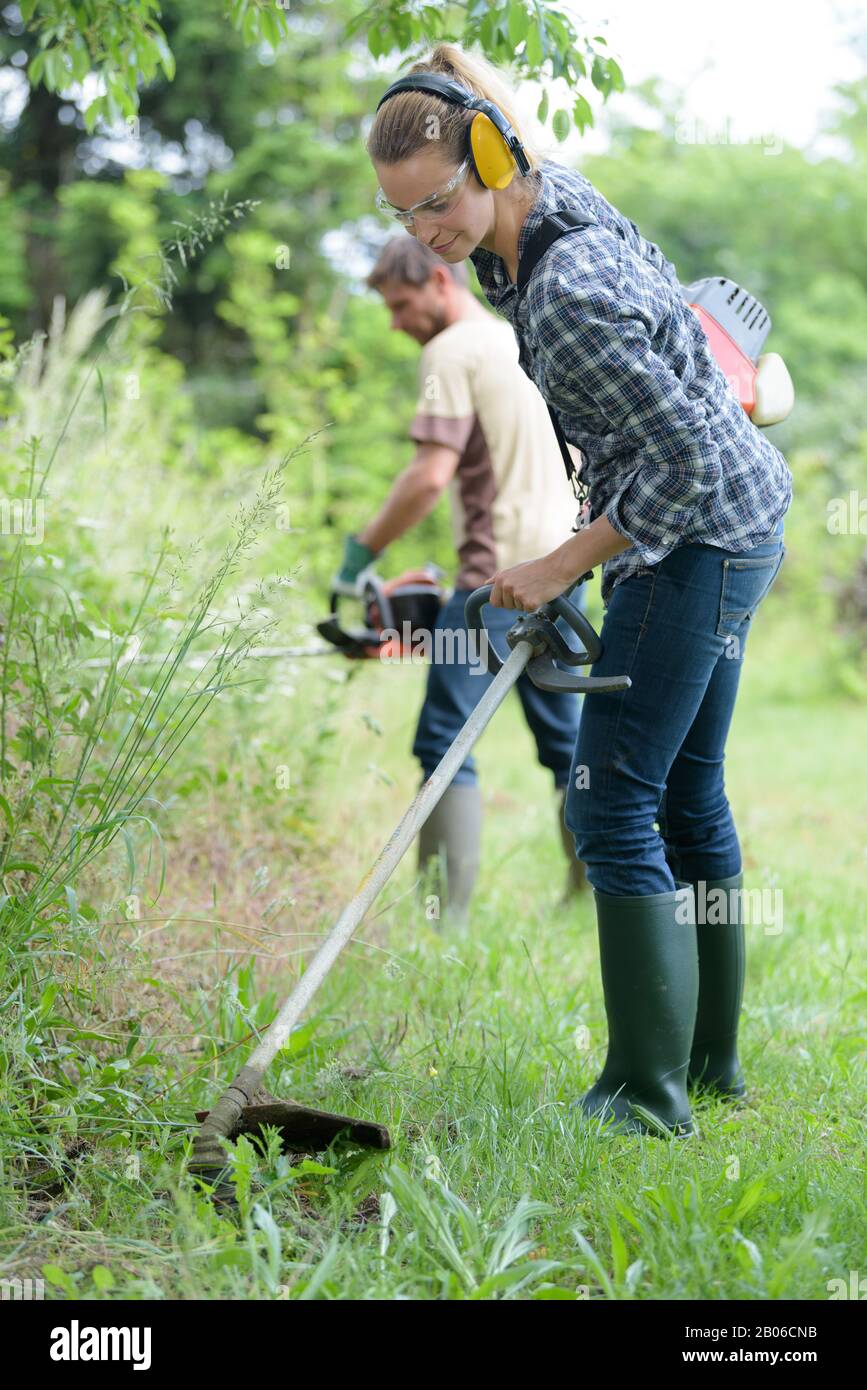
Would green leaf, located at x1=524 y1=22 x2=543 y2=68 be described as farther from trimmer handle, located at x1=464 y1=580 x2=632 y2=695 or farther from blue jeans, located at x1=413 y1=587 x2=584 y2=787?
blue jeans, located at x1=413 y1=587 x2=584 y2=787

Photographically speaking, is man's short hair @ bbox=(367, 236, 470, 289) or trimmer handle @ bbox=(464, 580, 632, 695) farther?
man's short hair @ bbox=(367, 236, 470, 289)

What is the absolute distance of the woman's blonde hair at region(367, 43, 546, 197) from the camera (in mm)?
2070

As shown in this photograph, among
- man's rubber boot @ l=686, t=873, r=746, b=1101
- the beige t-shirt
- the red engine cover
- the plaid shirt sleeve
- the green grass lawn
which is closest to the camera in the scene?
the green grass lawn

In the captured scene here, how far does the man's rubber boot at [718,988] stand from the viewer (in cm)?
254

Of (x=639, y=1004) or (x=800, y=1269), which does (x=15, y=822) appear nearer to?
(x=639, y=1004)

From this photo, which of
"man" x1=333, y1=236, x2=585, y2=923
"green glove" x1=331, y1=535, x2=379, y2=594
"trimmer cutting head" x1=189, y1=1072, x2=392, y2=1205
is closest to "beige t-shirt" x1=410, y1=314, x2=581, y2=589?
"man" x1=333, y1=236, x2=585, y2=923

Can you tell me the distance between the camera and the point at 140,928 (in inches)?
106

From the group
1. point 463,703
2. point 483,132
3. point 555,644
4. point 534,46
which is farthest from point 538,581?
point 463,703

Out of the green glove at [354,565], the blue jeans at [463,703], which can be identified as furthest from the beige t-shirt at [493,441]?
the green glove at [354,565]

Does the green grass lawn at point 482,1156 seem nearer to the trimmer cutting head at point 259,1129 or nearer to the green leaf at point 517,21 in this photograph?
the trimmer cutting head at point 259,1129

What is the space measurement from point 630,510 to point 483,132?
62cm

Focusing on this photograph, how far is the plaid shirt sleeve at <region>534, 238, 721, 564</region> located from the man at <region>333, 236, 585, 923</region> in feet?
5.28

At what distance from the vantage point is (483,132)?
2.04 metres
